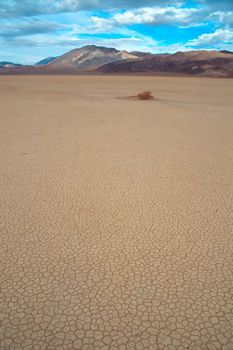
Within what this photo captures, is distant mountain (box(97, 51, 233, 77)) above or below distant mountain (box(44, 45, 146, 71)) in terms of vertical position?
below

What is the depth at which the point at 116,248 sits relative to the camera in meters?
2.12

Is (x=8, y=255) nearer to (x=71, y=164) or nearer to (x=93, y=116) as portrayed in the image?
(x=71, y=164)

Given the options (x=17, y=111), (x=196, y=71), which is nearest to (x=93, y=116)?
(x=17, y=111)

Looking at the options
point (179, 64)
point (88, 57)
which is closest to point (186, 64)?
point (179, 64)

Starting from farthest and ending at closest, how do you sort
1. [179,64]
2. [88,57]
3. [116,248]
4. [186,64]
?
[88,57] → [179,64] → [186,64] → [116,248]

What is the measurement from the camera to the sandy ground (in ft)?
4.88

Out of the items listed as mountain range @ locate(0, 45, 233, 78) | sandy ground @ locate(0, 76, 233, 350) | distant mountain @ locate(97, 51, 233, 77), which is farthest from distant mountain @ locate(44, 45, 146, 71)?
sandy ground @ locate(0, 76, 233, 350)

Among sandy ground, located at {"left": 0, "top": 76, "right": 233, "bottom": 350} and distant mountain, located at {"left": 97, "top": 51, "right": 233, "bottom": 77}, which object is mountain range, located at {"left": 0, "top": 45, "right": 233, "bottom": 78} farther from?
sandy ground, located at {"left": 0, "top": 76, "right": 233, "bottom": 350}

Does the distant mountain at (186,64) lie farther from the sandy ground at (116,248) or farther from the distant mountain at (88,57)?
the distant mountain at (88,57)

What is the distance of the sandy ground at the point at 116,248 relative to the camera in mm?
1486

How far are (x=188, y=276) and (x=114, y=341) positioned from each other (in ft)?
2.16

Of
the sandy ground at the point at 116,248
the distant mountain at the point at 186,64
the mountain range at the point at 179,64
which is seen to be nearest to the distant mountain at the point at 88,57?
the mountain range at the point at 179,64

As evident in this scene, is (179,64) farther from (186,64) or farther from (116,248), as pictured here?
(116,248)

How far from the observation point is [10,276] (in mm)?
1838
